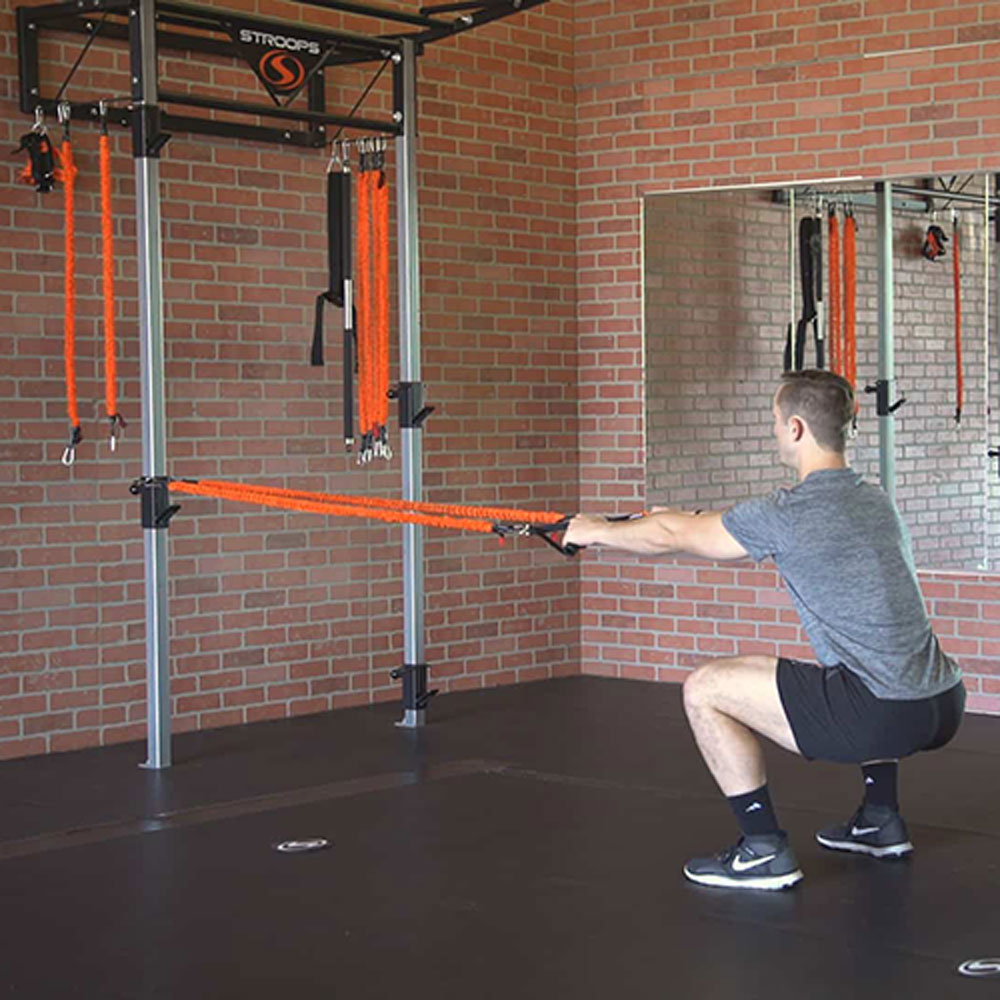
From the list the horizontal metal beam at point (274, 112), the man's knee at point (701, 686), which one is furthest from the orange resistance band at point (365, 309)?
the man's knee at point (701, 686)

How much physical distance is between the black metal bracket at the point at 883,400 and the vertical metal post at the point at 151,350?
10.1 feet

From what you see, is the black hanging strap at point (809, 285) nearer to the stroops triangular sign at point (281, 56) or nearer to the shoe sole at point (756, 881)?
the stroops triangular sign at point (281, 56)

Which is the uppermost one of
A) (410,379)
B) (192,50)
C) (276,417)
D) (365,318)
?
(192,50)

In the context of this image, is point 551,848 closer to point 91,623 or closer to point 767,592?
point 91,623

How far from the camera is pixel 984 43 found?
274 inches

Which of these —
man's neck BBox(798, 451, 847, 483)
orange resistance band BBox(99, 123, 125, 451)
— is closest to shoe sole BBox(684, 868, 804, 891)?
man's neck BBox(798, 451, 847, 483)

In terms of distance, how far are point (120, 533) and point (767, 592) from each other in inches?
113

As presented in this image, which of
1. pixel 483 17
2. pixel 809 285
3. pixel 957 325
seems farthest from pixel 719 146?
pixel 483 17

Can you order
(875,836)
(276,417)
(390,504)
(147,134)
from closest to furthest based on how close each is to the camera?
(875,836)
(390,504)
(147,134)
(276,417)

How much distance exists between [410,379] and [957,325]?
2.29m

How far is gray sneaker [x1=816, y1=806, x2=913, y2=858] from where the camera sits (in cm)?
477

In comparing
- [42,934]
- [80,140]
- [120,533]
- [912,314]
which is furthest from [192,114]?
[42,934]

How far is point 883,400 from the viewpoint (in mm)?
7359

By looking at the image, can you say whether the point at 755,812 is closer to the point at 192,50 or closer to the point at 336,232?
the point at 336,232
